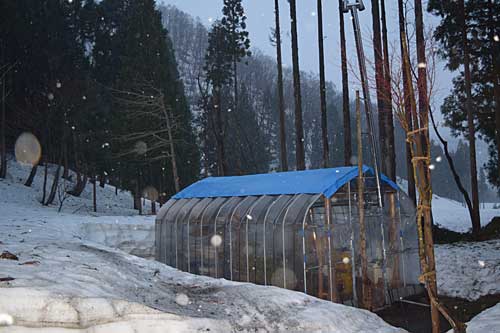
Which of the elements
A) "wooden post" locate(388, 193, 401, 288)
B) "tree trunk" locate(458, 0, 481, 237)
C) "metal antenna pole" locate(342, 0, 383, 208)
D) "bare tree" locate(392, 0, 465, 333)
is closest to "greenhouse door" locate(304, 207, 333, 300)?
"metal antenna pole" locate(342, 0, 383, 208)

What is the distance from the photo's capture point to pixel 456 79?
19.6m

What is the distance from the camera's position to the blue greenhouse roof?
1116cm

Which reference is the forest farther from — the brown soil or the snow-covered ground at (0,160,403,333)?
the snow-covered ground at (0,160,403,333)

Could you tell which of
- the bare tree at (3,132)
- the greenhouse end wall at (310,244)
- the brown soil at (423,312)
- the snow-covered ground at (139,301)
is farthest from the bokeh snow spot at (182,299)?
the bare tree at (3,132)

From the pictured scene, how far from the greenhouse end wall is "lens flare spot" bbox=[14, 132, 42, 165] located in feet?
54.8

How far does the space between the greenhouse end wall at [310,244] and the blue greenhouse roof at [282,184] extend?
252 mm

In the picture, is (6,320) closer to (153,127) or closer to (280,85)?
(280,85)

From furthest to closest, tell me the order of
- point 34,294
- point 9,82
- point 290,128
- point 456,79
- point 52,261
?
point 290,128 < point 9,82 < point 456,79 < point 52,261 < point 34,294

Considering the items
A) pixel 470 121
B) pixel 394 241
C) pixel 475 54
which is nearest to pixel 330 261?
pixel 394 241

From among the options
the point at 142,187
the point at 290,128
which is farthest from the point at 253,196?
the point at 290,128

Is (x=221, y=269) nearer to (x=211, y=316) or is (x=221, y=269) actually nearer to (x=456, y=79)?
(x=211, y=316)

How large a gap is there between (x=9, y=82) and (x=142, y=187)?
33.0 ft

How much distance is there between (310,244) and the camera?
35.5 feet

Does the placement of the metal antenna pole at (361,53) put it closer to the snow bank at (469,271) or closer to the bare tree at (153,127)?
the snow bank at (469,271)
